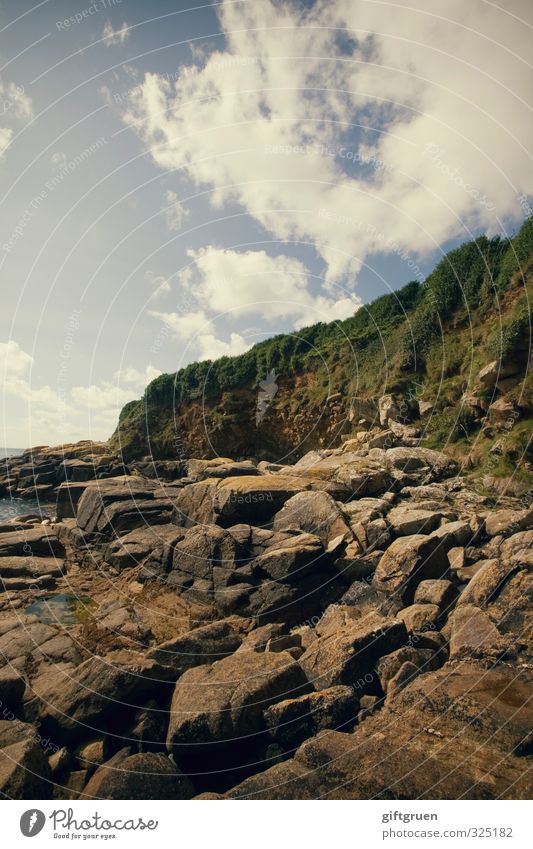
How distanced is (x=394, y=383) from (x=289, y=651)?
2635 centimetres

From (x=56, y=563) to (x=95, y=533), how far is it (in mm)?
3600

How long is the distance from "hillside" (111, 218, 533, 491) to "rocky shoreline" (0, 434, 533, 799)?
3.87m

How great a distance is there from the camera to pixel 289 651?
10.9 m

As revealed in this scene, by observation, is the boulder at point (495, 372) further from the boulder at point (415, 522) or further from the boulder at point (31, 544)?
the boulder at point (31, 544)

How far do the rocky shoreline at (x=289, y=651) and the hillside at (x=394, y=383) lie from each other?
387 cm

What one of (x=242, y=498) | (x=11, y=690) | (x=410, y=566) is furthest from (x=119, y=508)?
(x=410, y=566)

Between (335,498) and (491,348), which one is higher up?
(491,348)

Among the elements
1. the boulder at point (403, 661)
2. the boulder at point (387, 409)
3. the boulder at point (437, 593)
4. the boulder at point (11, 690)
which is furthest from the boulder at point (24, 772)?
the boulder at point (387, 409)

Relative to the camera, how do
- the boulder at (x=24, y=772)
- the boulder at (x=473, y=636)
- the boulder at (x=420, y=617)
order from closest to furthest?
the boulder at (x=24, y=772) → the boulder at (x=473, y=636) → the boulder at (x=420, y=617)

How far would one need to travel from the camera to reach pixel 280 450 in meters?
49.0

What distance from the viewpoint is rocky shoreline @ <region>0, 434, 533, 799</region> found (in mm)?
6734

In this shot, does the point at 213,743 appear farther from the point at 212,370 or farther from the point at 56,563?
the point at 212,370

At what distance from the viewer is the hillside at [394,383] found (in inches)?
873
